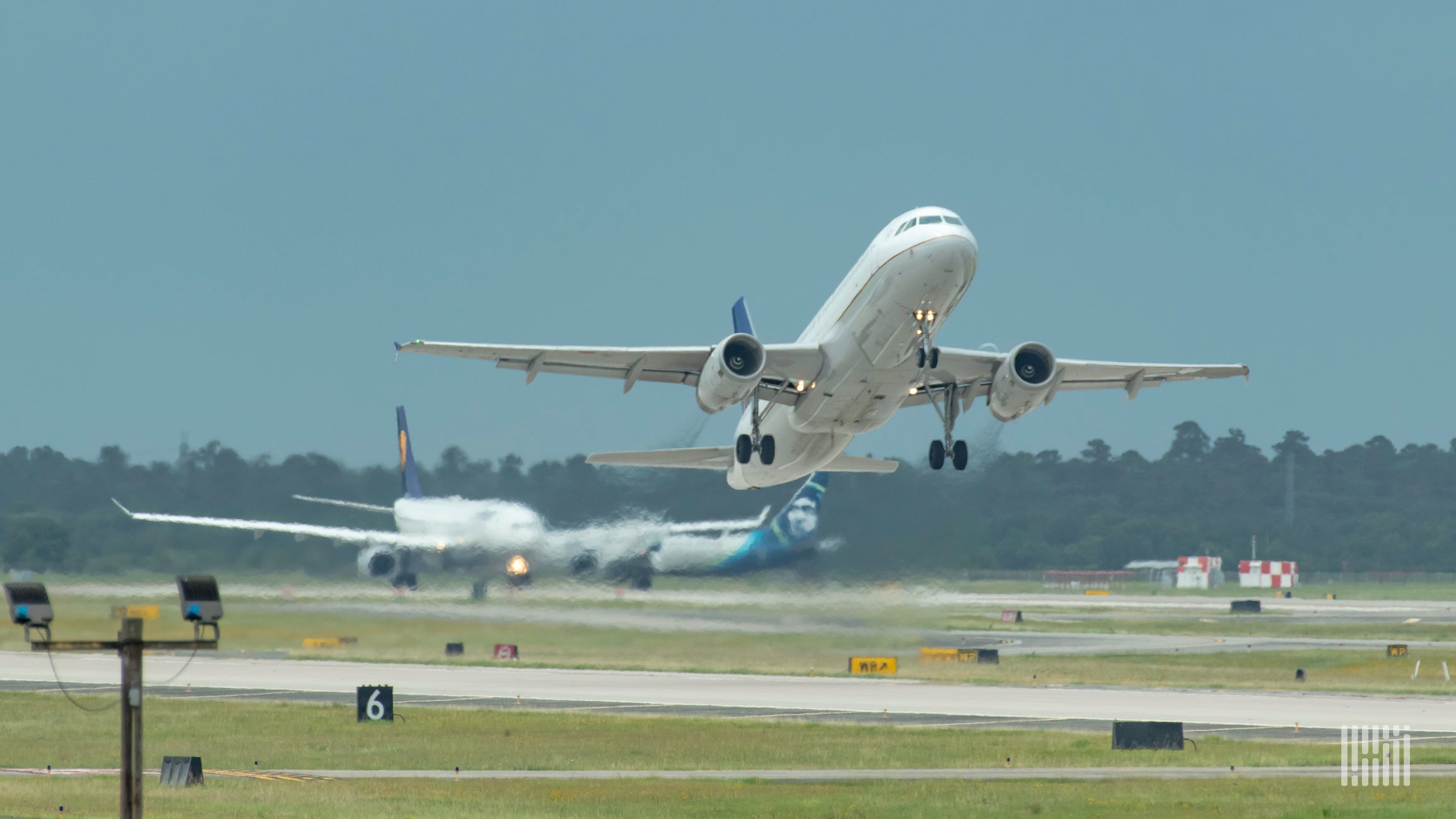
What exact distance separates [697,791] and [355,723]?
46.6 feet

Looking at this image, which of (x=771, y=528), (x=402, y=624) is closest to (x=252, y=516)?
(x=402, y=624)

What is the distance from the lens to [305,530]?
62438 mm

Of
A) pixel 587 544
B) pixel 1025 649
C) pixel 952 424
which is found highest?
pixel 952 424

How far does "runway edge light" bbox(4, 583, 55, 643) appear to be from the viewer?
16.6 metres

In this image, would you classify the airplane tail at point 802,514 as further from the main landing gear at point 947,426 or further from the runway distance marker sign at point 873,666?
the main landing gear at point 947,426

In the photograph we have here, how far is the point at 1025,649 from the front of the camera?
6506 cm

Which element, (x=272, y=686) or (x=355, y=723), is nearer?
(x=355, y=723)

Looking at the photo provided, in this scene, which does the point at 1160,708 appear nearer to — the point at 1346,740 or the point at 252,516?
the point at 1346,740

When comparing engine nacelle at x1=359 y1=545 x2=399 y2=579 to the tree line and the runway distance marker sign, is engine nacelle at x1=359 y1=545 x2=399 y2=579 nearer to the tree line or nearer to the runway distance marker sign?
the tree line

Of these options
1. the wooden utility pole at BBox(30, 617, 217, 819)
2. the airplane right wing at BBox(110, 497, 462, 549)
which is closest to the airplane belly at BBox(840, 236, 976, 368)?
the wooden utility pole at BBox(30, 617, 217, 819)

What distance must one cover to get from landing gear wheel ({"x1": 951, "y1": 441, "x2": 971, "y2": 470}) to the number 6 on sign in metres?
14.6

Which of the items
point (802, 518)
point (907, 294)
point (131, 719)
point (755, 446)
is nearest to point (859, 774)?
point (907, 294)

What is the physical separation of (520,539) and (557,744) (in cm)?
2417

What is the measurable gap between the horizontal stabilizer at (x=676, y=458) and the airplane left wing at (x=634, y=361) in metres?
6.56
